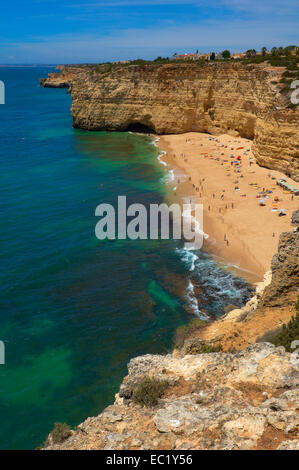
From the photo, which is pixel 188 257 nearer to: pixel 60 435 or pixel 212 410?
pixel 212 410

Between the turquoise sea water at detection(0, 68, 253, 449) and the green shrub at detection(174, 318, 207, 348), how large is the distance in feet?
1.60

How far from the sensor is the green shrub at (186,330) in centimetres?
1819

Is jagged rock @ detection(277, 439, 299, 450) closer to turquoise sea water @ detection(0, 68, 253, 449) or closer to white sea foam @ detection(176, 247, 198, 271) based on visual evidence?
turquoise sea water @ detection(0, 68, 253, 449)

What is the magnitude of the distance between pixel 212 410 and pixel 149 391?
1718 mm

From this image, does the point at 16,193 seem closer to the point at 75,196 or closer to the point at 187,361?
the point at 75,196

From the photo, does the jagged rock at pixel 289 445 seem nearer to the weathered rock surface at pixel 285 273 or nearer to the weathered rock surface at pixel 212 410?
the weathered rock surface at pixel 212 410

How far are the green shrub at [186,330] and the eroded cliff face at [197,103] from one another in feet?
79.2

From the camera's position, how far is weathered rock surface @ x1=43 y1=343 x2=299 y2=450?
6.74 m

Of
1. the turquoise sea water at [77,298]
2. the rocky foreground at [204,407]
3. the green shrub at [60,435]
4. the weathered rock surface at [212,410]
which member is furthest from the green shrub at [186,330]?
the green shrub at [60,435]

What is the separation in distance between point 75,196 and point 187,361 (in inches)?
1241

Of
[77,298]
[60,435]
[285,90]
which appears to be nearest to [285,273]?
[60,435]
